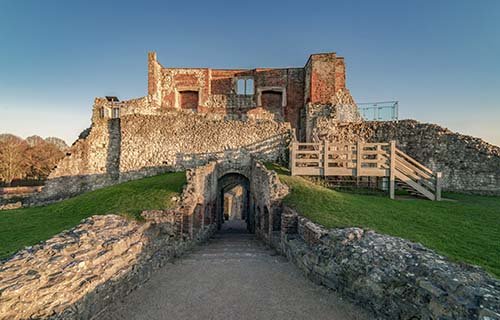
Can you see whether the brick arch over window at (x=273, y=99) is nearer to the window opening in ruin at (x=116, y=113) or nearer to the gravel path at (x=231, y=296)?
the window opening in ruin at (x=116, y=113)

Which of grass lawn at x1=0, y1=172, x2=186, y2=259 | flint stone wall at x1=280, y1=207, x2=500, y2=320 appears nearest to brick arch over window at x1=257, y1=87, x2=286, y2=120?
grass lawn at x1=0, y1=172, x2=186, y2=259

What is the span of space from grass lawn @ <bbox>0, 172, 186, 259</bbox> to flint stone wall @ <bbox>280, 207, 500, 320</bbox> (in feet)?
19.0

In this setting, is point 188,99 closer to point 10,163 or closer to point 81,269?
point 81,269

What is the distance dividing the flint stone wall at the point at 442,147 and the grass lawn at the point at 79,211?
39.1ft

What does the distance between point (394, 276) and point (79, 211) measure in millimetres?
10972

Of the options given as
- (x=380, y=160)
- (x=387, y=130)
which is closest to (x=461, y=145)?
(x=387, y=130)

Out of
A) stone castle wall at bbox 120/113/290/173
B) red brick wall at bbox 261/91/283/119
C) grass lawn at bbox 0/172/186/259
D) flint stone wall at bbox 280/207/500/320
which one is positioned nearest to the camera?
flint stone wall at bbox 280/207/500/320

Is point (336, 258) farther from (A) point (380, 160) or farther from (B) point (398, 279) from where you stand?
(A) point (380, 160)

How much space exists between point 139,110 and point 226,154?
10.4 m

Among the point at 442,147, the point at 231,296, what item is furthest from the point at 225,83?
the point at 231,296

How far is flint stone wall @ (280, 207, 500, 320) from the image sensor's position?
3.12m

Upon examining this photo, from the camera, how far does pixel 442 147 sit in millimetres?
15852

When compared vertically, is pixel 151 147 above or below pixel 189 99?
below

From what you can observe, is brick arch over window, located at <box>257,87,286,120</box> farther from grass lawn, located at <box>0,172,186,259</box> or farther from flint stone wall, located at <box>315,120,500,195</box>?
grass lawn, located at <box>0,172,186,259</box>
